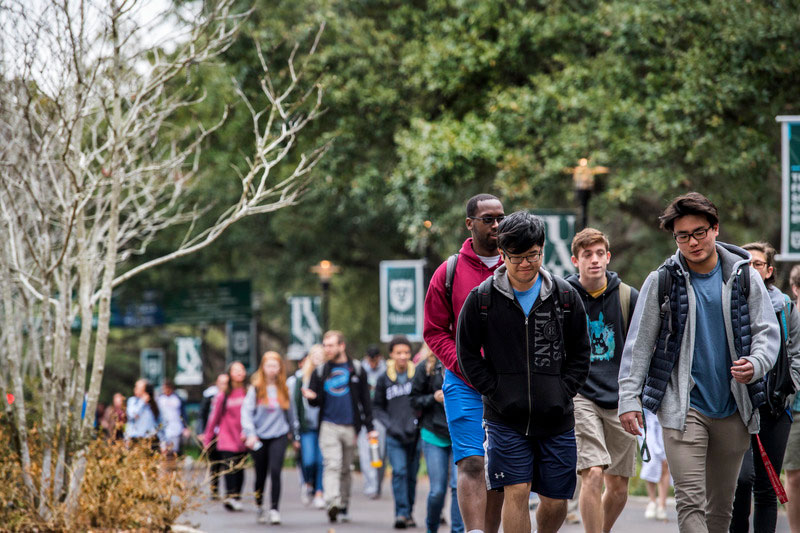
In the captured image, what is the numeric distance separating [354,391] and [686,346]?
749 centimetres

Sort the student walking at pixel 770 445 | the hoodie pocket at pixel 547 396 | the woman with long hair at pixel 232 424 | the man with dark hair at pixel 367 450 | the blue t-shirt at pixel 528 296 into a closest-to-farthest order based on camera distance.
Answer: the hoodie pocket at pixel 547 396
the blue t-shirt at pixel 528 296
the student walking at pixel 770 445
the woman with long hair at pixel 232 424
the man with dark hair at pixel 367 450

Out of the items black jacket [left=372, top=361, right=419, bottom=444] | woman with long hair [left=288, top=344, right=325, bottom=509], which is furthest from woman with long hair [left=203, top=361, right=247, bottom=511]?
black jacket [left=372, top=361, right=419, bottom=444]

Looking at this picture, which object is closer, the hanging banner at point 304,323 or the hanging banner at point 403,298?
the hanging banner at point 403,298

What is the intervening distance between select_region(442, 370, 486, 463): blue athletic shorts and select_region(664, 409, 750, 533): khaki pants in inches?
43.0

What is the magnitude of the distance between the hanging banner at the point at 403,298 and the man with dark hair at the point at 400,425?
24.0 ft

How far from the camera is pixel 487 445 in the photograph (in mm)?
5883

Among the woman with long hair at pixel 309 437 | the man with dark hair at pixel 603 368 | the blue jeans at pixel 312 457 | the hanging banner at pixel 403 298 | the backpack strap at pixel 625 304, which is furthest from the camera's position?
the hanging banner at pixel 403 298

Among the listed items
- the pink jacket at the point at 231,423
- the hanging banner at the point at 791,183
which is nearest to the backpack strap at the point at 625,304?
the hanging banner at the point at 791,183

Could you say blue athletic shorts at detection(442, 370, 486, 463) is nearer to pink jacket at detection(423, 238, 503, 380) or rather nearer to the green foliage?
pink jacket at detection(423, 238, 503, 380)

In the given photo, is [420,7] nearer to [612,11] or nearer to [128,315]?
[612,11]

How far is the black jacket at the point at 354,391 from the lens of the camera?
42.0 ft

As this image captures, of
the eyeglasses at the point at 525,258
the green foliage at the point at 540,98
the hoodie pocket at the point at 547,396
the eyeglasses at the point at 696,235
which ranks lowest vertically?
the hoodie pocket at the point at 547,396

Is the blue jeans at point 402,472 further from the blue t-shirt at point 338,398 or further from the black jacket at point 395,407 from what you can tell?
the blue t-shirt at point 338,398

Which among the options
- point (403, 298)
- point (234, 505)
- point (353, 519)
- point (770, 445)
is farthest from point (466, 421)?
point (403, 298)
